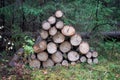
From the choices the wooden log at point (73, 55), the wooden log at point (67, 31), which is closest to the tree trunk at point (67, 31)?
the wooden log at point (67, 31)

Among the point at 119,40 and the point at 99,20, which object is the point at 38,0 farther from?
the point at 119,40

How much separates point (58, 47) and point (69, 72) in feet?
3.02

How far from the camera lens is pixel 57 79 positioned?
645cm

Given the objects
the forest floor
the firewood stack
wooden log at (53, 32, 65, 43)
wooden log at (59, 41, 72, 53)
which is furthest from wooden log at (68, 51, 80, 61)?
wooden log at (53, 32, 65, 43)

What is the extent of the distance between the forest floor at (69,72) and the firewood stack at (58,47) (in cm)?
23

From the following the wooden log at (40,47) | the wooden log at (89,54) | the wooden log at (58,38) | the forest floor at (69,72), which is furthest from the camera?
the wooden log at (89,54)

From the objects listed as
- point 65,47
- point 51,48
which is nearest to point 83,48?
point 65,47

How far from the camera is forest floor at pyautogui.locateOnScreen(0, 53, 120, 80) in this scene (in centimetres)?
648

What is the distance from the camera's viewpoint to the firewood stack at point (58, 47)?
708cm

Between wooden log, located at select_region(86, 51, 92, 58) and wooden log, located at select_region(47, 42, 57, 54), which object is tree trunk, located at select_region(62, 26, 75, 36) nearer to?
wooden log, located at select_region(47, 42, 57, 54)

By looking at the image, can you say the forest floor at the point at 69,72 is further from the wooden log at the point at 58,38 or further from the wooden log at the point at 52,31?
the wooden log at the point at 52,31

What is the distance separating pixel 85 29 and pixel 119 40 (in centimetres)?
133

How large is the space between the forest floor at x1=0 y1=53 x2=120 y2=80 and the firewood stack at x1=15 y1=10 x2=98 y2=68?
23 cm

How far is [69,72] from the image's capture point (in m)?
6.77
